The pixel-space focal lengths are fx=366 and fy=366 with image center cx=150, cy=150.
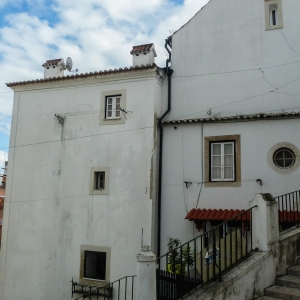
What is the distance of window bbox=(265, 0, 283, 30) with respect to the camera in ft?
41.6

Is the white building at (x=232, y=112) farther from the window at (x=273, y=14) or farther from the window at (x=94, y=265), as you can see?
the window at (x=94, y=265)

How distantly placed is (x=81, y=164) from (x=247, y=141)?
19.5 feet

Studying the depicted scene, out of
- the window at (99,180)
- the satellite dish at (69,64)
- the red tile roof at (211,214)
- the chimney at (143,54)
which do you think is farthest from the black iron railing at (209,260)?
the satellite dish at (69,64)

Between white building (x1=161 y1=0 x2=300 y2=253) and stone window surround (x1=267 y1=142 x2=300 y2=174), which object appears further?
white building (x1=161 y1=0 x2=300 y2=253)

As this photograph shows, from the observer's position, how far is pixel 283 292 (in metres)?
6.55

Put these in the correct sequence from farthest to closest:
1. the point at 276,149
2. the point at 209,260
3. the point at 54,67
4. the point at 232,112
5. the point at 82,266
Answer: the point at 54,67 < the point at 82,266 < the point at 232,112 < the point at 276,149 < the point at 209,260

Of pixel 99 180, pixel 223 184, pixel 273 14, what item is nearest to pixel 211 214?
pixel 223 184

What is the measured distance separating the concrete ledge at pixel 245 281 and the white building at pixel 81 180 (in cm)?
551

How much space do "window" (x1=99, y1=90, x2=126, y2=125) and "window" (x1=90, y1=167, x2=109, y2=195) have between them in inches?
68.4

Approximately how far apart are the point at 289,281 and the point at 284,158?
5.45 meters

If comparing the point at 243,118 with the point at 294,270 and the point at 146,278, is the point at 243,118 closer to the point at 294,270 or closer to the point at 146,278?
the point at 294,270

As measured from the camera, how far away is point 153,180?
1249 cm

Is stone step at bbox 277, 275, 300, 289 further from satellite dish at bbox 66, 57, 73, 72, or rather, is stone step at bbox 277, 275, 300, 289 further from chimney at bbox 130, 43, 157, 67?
satellite dish at bbox 66, 57, 73, 72

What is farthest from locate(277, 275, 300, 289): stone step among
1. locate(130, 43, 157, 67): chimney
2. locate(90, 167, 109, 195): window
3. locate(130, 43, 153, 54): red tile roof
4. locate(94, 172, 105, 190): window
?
locate(130, 43, 153, 54): red tile roof
